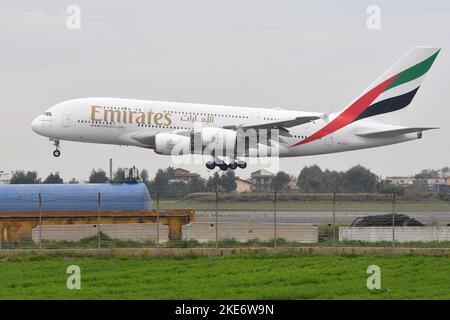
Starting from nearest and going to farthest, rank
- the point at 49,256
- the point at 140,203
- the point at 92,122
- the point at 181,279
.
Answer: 1. the point at 181,279
2. the point at 49,256
3. the point at 140,203
4. the point at 92,122

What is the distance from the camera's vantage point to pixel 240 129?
188 ft

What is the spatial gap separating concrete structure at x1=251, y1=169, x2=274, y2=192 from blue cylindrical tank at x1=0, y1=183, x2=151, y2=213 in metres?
22.7

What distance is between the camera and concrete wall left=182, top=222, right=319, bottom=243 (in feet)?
114

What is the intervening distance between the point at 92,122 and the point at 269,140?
410 inches

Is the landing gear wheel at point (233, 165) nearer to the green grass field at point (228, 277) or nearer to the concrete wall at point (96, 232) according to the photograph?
the concrete wall at point (96, 232)

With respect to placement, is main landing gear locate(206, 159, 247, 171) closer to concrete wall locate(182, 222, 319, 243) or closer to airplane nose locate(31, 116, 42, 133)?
airplane nose locate(31, 116, 42, 133)

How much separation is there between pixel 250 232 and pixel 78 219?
701 centimetres

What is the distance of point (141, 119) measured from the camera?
56125 millimetres

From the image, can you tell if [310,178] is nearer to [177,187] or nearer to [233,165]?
[177,187]

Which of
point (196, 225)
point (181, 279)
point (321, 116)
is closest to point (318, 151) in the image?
point (321, 116)

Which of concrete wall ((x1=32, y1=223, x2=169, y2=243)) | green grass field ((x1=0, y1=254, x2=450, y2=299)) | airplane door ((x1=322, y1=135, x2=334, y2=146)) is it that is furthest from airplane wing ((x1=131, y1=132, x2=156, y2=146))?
green grass field ((x1=0, y1=254, x2=450, y2=299))

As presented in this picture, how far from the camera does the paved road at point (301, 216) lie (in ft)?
148

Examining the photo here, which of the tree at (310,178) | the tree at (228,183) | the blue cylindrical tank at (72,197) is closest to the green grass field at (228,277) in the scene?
the blue cylindrical tank at (72,197)
